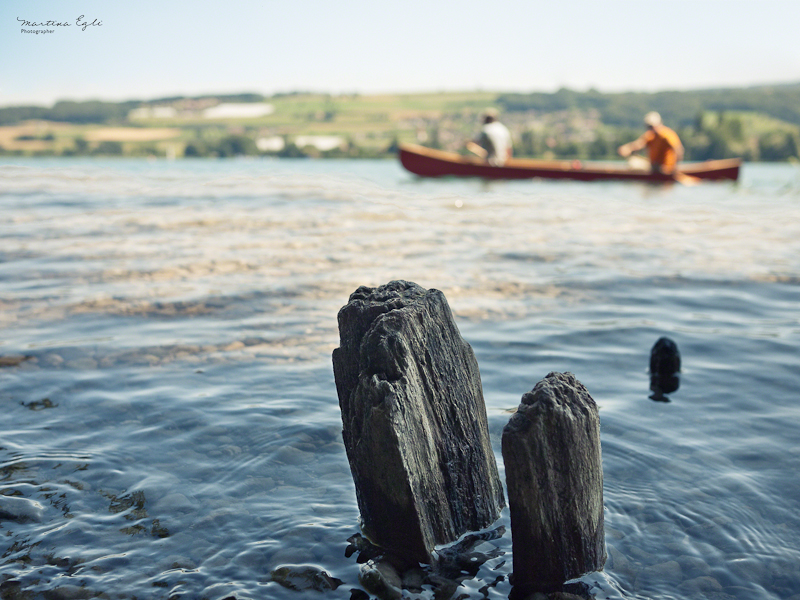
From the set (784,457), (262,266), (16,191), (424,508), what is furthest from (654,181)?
(424,508)

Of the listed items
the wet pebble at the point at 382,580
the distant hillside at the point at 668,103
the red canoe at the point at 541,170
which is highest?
the distant hillside at the point at 668,103

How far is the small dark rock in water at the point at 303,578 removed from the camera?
2.86 metres

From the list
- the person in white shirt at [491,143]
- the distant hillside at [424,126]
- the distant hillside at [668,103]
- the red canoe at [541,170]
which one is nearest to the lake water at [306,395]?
the red canoe at [541,170]

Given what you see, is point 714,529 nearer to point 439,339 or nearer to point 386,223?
point 439,339

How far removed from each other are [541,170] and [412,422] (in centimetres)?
2615

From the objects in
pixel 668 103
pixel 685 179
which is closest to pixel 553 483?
pixel 685 179

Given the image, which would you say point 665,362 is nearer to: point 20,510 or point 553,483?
point 553,483

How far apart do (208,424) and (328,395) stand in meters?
1.00

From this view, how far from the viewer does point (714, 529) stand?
3371mm

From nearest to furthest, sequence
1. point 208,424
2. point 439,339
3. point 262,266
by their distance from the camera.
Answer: point 439,339 → point 208,424 → point 262,266

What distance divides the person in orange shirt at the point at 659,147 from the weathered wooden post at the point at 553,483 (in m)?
26.9

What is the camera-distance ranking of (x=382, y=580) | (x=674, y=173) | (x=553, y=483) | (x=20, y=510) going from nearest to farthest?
(x=553, y=483)
(x=382, y=580)
(x=20, y=510)
(x=674, y=173)

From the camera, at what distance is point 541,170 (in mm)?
27625

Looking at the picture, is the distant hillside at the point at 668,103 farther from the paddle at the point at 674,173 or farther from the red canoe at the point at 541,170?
the paddle at the point at 674,173
